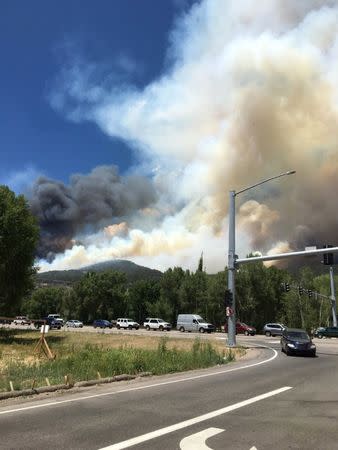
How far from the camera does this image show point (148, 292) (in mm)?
106812

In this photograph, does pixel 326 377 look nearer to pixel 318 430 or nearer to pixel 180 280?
pixel 318 430

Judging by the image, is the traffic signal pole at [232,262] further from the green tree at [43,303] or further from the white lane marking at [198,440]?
the green tree at [43,303]

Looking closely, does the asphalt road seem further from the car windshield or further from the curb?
the car windshield

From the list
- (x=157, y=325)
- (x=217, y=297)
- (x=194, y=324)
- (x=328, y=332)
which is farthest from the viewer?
(x=217, y=297)

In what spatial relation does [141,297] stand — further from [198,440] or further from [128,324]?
[198,440]

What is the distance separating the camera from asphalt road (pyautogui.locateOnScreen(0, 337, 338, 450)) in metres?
7.37

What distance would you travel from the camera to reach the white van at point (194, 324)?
60797mm

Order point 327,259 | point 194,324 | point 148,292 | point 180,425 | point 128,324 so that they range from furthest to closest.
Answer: point 148,292 → point 128,324 → point 194,324 → point 327,259 → point 180,425

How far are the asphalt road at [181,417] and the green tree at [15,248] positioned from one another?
93.0ft

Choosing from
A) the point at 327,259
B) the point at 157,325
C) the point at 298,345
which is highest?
the point at 327,259

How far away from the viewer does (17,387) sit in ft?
41.2

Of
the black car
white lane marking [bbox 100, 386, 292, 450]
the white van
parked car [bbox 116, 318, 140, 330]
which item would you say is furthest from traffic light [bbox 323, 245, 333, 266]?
parked car [bbox 116, 318, 140, 330]

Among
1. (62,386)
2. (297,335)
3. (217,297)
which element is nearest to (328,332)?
(217,297)

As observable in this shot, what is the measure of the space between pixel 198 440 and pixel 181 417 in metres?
1.85
